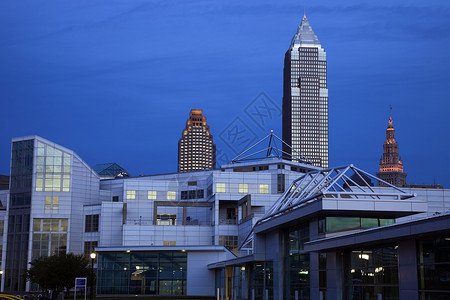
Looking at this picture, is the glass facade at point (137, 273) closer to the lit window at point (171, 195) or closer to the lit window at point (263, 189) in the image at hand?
the lit window at point (263, 189)

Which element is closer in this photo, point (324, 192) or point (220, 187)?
point (324, 192)

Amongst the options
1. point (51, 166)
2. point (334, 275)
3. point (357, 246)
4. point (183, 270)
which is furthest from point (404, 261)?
point (51, 166)

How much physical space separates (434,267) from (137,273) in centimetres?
6088

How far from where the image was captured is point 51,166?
4865 inches

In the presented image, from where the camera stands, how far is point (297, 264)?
1884 inches

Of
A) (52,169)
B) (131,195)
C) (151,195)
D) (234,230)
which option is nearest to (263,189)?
(234,230)

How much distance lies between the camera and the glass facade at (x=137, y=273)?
8569cm

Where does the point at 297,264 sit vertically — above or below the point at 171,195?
below

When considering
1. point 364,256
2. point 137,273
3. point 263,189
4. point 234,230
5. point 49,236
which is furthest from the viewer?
point 263,189

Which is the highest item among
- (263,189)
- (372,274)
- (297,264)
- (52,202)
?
(263,189)

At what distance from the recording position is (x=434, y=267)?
30.2 meters

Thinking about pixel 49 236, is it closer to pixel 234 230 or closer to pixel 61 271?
pixel 234 230

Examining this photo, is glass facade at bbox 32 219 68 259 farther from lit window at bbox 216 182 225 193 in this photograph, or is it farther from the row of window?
the row of window

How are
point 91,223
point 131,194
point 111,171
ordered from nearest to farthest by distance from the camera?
point 91,223
point 131,194
point 111,171
